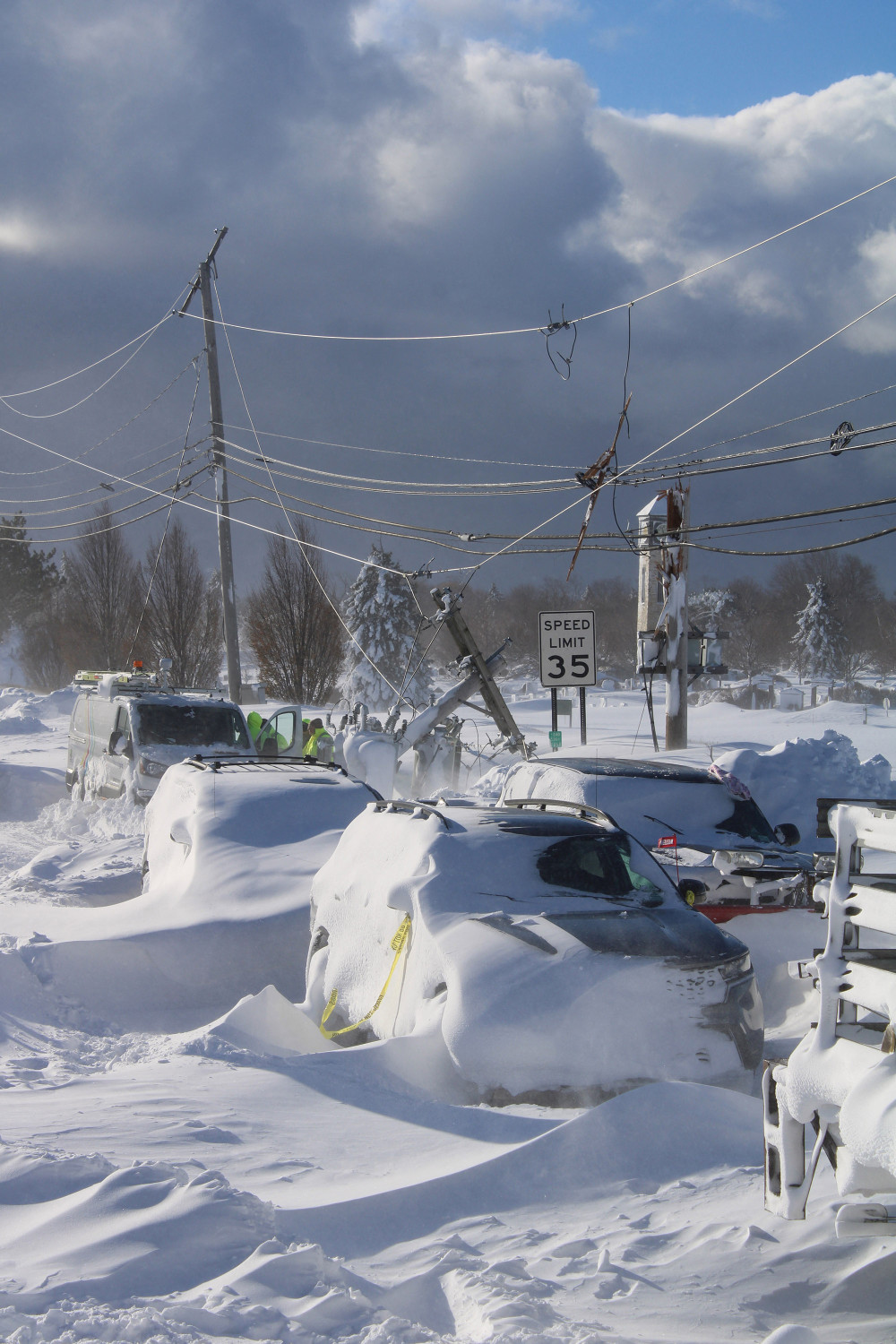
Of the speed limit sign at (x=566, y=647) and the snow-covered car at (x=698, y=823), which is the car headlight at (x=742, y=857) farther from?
the speed limit sign at (x=566, y=647)

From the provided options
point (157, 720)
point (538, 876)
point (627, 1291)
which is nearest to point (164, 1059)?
point (538, 876)

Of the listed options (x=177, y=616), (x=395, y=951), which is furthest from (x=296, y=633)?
(x=395, y=951)

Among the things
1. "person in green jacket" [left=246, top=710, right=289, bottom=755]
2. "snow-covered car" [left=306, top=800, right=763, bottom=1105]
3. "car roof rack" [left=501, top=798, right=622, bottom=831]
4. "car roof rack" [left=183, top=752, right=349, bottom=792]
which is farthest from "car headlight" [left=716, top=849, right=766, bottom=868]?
"person in green jacket" [left=246, top=710, right=289, bottom=755]

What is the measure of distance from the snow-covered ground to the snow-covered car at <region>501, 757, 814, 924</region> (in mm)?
2028

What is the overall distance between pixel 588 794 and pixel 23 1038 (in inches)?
193

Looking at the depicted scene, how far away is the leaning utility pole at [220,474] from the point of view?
20719 millimetres

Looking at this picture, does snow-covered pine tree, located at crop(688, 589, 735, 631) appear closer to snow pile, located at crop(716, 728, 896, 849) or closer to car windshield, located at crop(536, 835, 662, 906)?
snow pile, located at crop(716, 728, 896, 849)

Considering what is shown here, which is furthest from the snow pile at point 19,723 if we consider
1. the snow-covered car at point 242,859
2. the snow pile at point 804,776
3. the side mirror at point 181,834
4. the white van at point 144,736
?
the side mirror at point 181,834

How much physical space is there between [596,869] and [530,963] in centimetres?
135

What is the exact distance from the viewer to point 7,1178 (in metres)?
3.10

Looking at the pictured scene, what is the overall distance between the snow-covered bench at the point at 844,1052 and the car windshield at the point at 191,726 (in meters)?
11.5

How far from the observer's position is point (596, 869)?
5.52 metres

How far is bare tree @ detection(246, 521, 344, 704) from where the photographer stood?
42.5 meters

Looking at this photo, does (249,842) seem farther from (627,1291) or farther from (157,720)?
(157,720)
